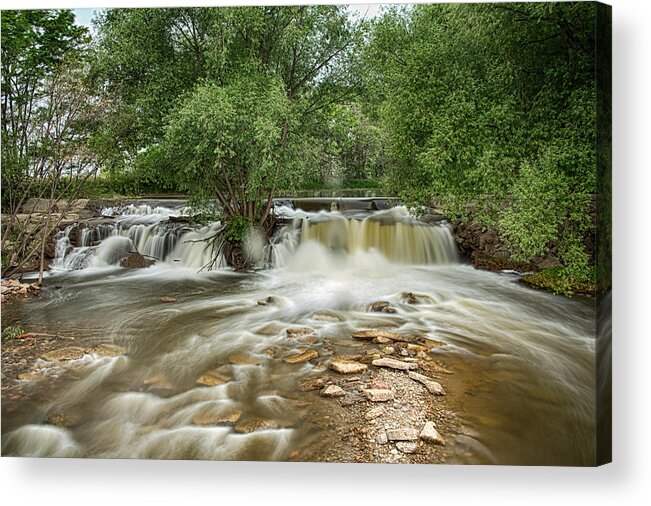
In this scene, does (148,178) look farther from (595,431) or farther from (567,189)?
(595,431)

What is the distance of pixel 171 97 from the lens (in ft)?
12.1

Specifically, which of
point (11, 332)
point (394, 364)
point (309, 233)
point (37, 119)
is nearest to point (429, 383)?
point (394, 364)

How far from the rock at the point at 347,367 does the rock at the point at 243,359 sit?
0.55 m

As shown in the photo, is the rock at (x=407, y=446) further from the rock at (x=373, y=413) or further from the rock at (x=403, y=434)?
the rock at (x=373, y=413)

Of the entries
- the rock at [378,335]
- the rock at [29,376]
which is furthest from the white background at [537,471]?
the rock at [378,335]

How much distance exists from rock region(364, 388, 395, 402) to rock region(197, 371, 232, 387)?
0.97 m

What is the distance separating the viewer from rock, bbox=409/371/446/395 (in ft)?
9.64

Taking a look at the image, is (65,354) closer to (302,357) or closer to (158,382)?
(158,382)

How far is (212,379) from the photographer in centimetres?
308

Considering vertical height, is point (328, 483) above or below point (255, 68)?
below

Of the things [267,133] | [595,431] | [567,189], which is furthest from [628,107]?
[267,133]

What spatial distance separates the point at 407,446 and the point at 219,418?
1.24m

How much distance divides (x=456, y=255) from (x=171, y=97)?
2.72 metres

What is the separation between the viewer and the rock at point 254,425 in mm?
2856
